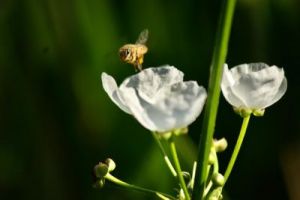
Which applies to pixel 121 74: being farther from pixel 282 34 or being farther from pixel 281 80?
pixel 281 80

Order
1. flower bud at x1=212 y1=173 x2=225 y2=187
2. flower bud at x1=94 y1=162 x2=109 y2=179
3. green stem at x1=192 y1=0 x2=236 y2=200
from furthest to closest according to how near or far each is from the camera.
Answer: flower bud at x1=94 y1=162 x2=109 y2=179, flower bud at x1=212 y1=173 x2=225 y2=187, green stem at x1=192 y1=0 x2=236 y2=200

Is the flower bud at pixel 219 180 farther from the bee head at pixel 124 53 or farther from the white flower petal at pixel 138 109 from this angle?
the bee head at pixel 124 53

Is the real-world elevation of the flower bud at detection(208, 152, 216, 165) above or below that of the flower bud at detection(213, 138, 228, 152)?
above

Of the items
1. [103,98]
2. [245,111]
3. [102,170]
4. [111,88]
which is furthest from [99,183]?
[103,98]

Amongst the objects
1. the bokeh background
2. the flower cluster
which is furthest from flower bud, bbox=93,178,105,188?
the bokeh background

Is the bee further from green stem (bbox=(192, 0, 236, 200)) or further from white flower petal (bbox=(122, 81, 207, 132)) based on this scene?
green stem (bbox=(192, 0, 236, 200))

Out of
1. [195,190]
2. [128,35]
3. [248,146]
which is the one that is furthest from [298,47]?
[195,190]
